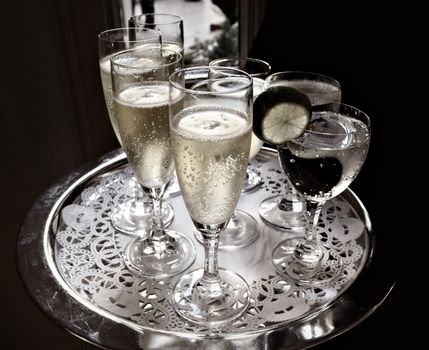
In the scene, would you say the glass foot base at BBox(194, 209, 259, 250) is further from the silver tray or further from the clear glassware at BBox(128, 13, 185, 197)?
the clear glassware at BBox(128, 13, 185, 197)

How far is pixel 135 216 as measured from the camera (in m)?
0.90

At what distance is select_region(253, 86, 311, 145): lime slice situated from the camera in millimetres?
650

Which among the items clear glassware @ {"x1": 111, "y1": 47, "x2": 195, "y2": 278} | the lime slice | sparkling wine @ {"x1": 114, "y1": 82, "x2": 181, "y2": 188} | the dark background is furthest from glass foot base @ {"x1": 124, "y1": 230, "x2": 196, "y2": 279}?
the dark background

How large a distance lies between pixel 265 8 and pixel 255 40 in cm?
12

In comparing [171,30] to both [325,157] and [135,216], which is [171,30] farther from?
[325,157]

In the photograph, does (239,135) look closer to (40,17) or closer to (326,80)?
(326,80)

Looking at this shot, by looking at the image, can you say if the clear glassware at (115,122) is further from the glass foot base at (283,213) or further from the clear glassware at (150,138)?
the glass foot base at (283,213)

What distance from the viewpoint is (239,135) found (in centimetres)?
59

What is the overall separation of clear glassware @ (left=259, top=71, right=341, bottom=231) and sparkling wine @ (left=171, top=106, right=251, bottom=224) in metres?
0.21

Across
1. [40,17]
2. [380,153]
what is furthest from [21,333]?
[380,153]

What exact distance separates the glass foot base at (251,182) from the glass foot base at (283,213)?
0.18 feet

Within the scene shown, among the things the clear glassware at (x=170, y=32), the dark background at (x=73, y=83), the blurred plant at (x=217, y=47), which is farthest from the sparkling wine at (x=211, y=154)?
the blurred plant at (x=217, y=47)

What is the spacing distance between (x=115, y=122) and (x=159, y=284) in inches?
10.9

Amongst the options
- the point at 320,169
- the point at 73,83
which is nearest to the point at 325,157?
the point at 320,169
